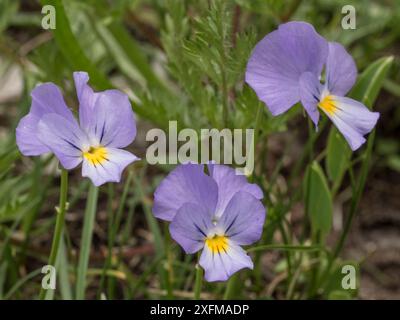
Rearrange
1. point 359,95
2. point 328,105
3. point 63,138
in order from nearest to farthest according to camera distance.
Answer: point 63,138
point 328,105
point 359,95

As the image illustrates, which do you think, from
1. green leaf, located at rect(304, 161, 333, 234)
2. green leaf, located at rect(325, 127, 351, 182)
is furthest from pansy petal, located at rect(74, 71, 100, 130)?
green leaf, located at rect(325, 127, 351, 182)

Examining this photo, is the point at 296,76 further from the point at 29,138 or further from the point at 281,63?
the point at 29,138

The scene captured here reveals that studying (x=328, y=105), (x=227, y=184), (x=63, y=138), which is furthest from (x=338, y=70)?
(x=63, y=138)

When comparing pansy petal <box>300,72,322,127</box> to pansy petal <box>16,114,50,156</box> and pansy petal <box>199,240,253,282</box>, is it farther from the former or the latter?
pansy petal <box>16,114,50,156</box>

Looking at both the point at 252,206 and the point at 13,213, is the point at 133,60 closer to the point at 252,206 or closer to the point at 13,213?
the point at 13,213
